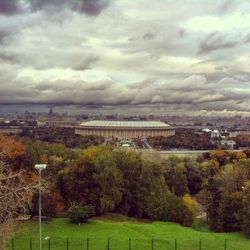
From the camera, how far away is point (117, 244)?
2997 cm

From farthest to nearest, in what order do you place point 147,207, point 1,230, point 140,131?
1. point 140,131
2. point 147,207
3. point 1,230

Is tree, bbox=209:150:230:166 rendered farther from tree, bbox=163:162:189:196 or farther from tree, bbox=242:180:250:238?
tree, bbox=242:180:250:238

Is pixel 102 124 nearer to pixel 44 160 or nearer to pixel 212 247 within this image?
pixel 44 160

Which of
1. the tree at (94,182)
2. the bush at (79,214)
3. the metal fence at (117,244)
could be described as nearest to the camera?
the metal fence at (117,244)

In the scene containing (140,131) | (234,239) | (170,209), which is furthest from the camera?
(140,131)

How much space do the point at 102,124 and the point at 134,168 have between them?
5443 inches

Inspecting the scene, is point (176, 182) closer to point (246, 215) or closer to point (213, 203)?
point (213, 203)

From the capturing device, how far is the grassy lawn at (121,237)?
2972 cm

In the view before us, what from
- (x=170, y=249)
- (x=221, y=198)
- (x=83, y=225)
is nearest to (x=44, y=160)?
(x=83, y=225)

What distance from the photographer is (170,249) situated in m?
29.4

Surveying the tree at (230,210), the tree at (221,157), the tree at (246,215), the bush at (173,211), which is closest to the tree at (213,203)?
the tree at (230,210)

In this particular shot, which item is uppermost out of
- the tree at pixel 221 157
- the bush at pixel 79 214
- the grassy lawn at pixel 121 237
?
the tree at pixel 221 157

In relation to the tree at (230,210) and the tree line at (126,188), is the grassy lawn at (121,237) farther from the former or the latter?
the tree at (230,210)

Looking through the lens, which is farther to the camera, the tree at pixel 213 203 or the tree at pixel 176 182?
the tree at pixel 176 182
